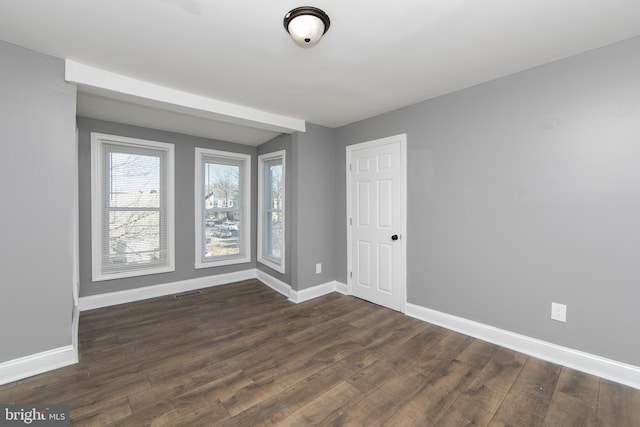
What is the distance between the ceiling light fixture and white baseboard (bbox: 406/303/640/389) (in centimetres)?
287

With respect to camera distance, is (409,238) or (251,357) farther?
(409,238)

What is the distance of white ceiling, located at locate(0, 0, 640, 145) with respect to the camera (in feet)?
5.23

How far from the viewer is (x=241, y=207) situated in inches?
184

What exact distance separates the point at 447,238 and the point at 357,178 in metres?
1.43

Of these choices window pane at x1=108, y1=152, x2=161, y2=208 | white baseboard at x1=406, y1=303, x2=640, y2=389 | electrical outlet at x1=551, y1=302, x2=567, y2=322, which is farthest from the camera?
window pane at x1=108, y1=152, x2=161, y2=208

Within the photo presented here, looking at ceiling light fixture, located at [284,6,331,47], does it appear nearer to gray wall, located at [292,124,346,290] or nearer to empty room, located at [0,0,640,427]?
empty room, located at [0,0,640,427]

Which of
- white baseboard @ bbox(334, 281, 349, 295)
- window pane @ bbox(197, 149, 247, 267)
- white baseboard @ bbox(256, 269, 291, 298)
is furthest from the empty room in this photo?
window pane @ bbox(197, 149, 247, 267)

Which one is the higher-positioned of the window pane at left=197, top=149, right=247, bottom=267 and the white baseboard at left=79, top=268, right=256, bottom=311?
the window pane at left=197, top=149, right=247, bottom=267

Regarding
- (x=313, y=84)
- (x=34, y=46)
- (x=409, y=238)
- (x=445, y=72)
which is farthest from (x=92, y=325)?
(x=445, y=72)

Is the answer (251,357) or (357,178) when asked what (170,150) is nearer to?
(357,178)

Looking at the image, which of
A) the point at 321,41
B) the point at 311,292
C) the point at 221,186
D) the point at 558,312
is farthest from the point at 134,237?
the point at 558,312

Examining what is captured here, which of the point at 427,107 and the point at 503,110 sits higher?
the point at 427,107

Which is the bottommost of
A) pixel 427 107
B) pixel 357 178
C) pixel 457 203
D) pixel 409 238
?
pixel 409 238

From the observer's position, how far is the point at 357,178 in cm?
373
